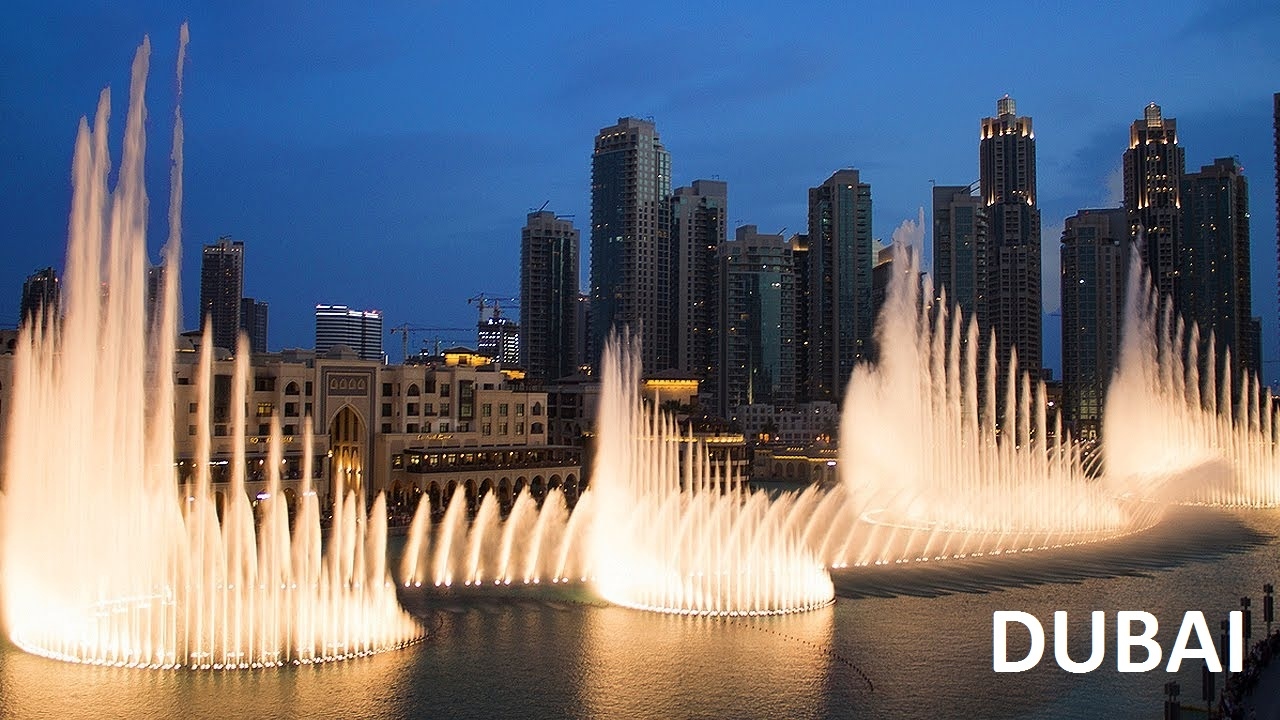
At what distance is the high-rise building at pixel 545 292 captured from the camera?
159m

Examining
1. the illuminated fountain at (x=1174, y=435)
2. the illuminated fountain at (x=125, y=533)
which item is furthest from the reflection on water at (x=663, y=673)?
the illuminated fountain at (x=1174, y=435)

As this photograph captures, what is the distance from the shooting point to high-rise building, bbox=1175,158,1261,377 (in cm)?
14000

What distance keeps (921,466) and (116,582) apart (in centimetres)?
4794

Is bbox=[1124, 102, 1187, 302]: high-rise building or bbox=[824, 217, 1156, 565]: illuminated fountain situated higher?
bbox=[1124, 102, 1187, 302]: high-rise building

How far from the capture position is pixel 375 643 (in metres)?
26.3

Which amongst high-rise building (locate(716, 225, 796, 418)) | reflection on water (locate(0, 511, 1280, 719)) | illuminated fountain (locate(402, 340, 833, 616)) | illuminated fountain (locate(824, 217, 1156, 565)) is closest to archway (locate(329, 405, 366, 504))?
illuminated fountain (locate(402, 340, 833, 616))

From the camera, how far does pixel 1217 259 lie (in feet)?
463

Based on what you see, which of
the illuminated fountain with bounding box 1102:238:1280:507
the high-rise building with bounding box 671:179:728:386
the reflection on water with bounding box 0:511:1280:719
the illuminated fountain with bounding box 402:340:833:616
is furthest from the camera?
the high-rise building with bounding box 671:179:728:386

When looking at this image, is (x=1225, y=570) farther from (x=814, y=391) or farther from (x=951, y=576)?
(x=814, y=391)

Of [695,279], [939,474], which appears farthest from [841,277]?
[939,474]

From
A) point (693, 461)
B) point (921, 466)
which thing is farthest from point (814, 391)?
point (921, 466)

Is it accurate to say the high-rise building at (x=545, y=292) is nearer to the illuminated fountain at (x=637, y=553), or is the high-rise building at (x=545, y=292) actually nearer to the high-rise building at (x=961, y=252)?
the high-rise building at (x=961, y=252)

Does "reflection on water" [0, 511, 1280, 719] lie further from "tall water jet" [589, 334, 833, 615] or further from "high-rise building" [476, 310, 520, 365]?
"high-rise building" [476, 310, 520, 365]

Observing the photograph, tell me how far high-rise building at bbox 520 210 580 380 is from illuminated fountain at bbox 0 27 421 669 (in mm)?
123933
